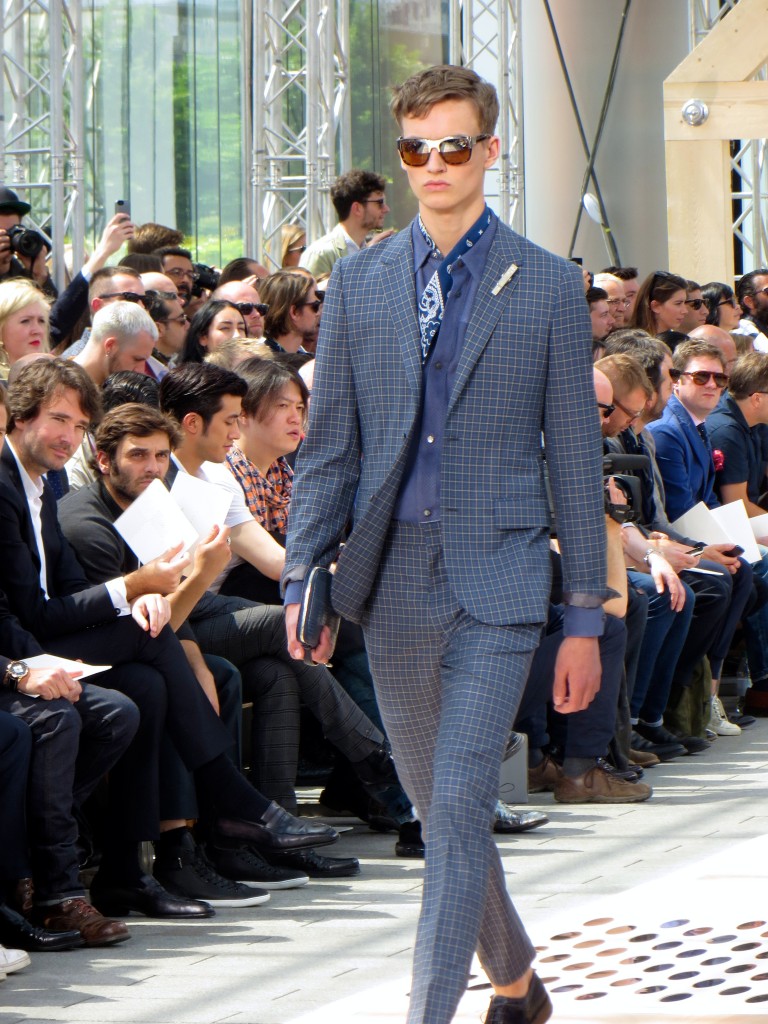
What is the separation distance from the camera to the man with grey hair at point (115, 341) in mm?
6031

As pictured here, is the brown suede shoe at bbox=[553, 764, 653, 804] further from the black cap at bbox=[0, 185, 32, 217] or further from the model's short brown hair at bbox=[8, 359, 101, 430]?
the black cap at bbox=[0, 185, 32, 217]

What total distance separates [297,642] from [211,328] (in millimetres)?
4307

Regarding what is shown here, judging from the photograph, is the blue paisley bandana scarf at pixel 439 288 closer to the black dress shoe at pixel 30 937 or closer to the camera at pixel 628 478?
the black dress shoe at pixel 30 937

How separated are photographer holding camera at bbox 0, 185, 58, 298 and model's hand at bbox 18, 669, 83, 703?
11.0 feet

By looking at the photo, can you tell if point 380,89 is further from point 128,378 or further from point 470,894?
point 470,894

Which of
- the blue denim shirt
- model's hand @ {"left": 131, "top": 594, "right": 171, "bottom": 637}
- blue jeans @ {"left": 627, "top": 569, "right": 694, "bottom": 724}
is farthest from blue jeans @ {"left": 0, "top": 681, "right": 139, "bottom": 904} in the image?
blue jeans @ {"left": 627, "top": 569, "right": 694, "bottom": 724}

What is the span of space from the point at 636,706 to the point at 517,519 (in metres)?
3.84

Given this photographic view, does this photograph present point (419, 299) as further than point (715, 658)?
No

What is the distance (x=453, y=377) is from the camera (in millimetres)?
2863

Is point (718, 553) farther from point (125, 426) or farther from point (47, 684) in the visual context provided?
point (47, 684)

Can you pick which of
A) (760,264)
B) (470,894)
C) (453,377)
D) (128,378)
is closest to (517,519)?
(453,377)

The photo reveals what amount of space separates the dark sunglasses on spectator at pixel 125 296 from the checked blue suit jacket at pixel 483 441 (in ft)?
12.7

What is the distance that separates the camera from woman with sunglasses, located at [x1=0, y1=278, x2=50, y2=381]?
20.0ft

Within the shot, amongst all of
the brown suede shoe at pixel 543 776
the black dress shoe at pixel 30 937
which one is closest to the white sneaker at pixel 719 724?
the brown suede shoe at pixel 543 776
